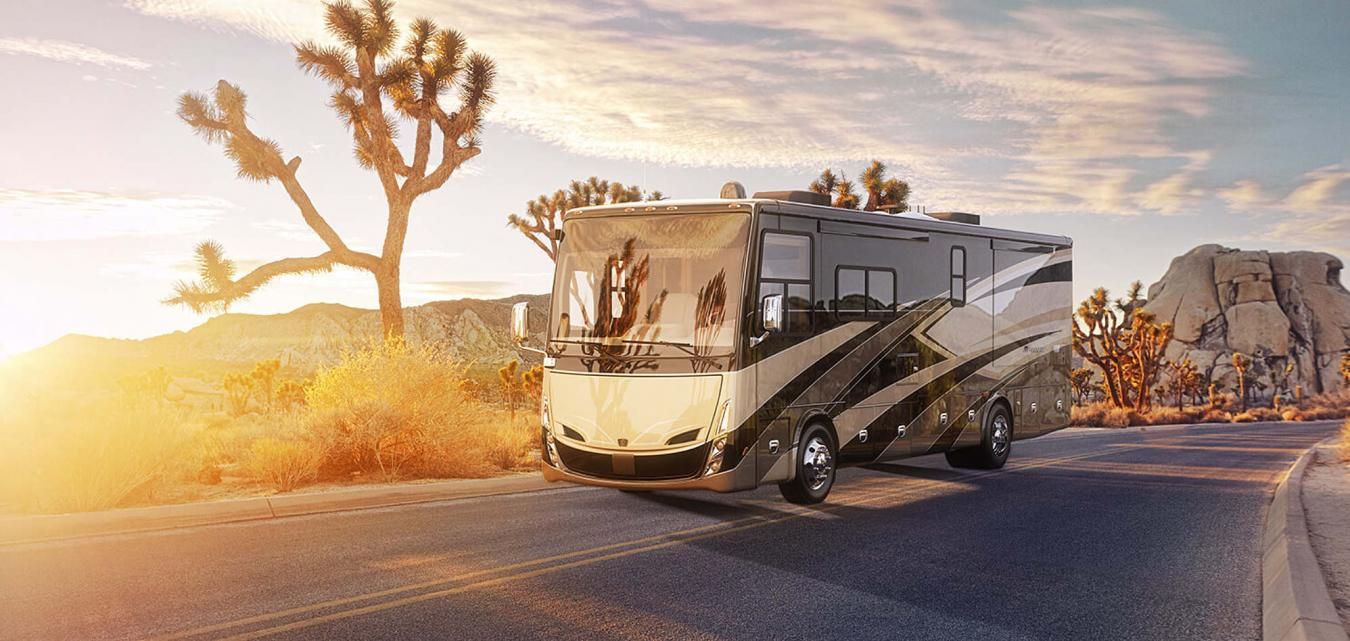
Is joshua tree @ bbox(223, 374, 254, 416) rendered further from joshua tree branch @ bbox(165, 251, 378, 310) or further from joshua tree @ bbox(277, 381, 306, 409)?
joshua tree branch @ bbox(165, 251, 378, 310)

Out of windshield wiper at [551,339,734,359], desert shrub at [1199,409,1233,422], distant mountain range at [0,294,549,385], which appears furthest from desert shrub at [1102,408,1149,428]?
distant mountain range at [0,294,549,385]

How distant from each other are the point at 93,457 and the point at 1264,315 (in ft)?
324

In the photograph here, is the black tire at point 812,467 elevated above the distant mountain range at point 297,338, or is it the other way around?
the distant mountain range at point 297,338

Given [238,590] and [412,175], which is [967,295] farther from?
[412,175]

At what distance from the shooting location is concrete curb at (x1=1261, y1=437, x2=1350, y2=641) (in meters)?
6.00

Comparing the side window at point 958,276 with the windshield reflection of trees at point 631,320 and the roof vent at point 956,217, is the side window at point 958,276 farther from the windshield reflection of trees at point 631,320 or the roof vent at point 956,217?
the windshield reflection of trees at point 631,320

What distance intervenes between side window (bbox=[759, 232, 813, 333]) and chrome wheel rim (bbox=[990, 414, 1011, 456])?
502 cm

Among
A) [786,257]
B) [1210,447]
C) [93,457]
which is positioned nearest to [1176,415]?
[1210,447]

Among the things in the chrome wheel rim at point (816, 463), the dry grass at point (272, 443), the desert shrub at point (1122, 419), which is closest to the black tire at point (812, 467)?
the chrome wheel rim at point (816, 463)

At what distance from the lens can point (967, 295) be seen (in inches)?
523

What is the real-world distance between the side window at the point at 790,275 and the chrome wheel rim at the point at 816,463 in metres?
1.27

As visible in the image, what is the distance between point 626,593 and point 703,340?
Answer: 11.4 ft

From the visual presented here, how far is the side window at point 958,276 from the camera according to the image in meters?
13.0

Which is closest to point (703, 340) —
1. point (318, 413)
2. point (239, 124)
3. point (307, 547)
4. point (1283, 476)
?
point (307, 547)
